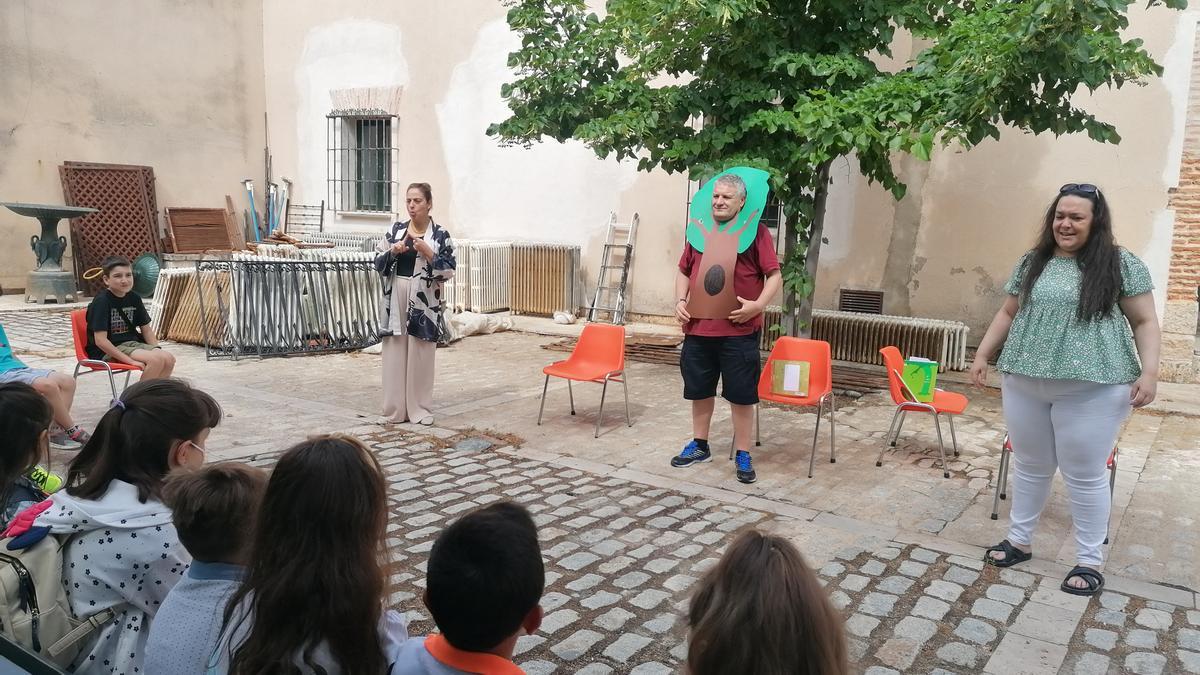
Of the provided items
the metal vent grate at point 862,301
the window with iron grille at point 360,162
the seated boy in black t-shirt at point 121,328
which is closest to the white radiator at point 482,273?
the window with iron grille at point 360,162

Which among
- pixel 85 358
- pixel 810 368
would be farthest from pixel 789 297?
pixel 85 358

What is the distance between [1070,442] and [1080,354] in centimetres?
37

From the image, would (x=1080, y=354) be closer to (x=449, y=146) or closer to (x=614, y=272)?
(x=614, y=272)

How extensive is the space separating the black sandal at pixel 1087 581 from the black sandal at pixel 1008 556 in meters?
0.26

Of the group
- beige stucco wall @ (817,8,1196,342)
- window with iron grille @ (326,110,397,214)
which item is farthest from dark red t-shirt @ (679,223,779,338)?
window with iron grille @ (326,110,397,214)

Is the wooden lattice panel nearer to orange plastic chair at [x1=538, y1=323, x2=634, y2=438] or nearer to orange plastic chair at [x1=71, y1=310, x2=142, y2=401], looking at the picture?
orange plastic chair at [x1=71, y1=310, x2=142, y2=401]

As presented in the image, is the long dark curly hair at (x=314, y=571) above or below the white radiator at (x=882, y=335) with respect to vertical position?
above

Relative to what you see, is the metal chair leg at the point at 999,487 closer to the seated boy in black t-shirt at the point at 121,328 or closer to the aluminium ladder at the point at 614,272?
the seated boy in black t-shirt at the point at 121,328

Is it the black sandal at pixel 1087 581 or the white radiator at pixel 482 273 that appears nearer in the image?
the black sandal at pixel 1087 581

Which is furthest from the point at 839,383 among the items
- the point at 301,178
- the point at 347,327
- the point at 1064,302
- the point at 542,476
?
the point at 301,178

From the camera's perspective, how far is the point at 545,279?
11.6 meters

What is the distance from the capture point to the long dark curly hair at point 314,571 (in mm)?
1667

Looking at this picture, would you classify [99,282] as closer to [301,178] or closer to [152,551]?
[301,178]

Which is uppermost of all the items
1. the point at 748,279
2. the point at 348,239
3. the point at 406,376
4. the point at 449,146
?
the point at 449,146
